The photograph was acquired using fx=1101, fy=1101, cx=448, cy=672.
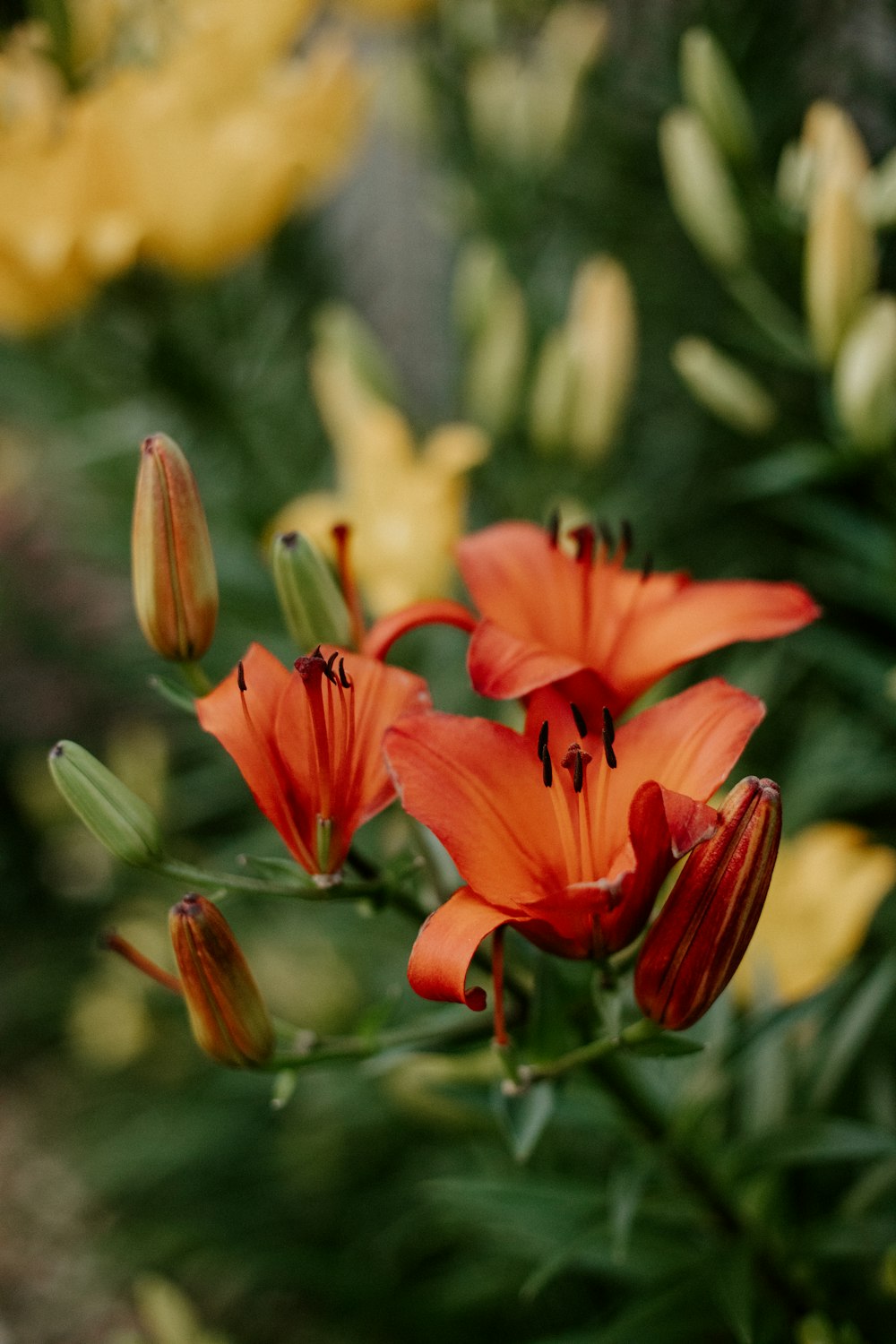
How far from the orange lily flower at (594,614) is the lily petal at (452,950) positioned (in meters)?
0.06

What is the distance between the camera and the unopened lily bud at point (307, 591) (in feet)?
1.04

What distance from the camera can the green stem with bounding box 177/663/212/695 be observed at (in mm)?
329

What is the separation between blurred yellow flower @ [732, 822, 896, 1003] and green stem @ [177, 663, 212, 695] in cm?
31

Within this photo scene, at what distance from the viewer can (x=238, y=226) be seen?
63cm

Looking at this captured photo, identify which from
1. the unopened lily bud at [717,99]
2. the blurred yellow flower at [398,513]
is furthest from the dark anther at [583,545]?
the unopened lily bud at [717,99]

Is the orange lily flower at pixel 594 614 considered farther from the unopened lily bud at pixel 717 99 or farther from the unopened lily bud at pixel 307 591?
the unopened lily bud at pixel 717 99

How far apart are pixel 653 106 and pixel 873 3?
19 centimetres

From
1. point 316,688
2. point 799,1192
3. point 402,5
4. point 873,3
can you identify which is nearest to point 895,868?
point 799,1192

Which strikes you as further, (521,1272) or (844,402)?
(521,1272)

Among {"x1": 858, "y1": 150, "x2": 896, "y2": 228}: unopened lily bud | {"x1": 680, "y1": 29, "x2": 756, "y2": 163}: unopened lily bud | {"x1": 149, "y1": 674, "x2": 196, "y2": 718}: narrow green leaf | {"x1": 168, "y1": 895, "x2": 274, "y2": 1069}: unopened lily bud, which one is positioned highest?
{"x1": 680, "y1": 29, "x2": 756, "y2": 163}: unopened lily bud

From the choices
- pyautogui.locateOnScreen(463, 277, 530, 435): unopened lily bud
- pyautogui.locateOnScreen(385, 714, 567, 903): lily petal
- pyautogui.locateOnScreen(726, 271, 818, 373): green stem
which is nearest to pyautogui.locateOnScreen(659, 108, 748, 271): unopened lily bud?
pyautogui.locateOnScreen(726, 271, 818, 373): green stem

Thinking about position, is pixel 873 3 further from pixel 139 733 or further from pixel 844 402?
pixel 139 733

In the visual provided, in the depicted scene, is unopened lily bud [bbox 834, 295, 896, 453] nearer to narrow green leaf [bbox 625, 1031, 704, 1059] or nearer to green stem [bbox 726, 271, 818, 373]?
green stem [bbox 726, 271, 818, 373]

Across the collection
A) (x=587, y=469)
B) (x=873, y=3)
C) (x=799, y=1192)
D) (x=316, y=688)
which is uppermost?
(x=873, y=3)
